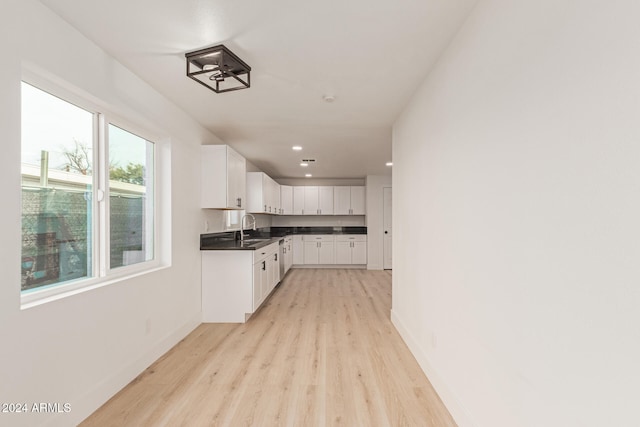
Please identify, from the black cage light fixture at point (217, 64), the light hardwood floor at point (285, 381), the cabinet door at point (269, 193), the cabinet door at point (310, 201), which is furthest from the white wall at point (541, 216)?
the cabinet door at point (310, 201)

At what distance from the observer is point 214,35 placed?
6.54 feet

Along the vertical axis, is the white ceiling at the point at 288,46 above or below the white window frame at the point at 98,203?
above

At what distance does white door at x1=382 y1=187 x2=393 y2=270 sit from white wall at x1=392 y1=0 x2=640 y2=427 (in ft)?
18.4

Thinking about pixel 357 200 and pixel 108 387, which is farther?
pixel 357 200

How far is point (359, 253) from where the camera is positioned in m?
8.02

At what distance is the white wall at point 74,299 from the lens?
153cm

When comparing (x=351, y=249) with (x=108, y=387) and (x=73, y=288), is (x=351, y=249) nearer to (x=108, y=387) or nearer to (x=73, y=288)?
(x=108, y=387)

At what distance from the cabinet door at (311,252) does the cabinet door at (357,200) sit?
1283mm

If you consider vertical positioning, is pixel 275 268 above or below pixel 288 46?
below

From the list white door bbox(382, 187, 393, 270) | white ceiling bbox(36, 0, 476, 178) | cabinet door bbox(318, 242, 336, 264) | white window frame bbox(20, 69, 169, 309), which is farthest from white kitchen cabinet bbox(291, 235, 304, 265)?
white window frame bbox(20, 69, 169, 309)

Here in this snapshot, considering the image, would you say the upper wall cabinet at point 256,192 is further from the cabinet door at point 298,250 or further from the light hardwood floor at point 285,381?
the light hardwood floor at point 285,381

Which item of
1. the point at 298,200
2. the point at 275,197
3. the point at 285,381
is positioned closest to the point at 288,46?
the point at 285,381

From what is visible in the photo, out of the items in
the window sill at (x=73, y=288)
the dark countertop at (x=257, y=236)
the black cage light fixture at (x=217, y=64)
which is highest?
the black cage light fixture at (x=217, y=64)

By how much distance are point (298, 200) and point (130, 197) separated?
5.55m
